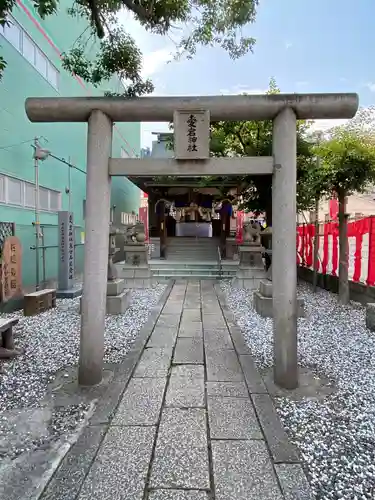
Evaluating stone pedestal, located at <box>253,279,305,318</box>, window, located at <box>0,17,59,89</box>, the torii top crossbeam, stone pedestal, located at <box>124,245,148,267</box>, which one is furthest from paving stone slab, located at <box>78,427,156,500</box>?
stone pedestal, located at <box>124,245,148,267</box>

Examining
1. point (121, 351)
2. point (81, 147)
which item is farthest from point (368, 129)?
point (81, 147)

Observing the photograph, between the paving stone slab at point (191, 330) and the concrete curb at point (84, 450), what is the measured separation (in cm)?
171

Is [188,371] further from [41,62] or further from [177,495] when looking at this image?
[41,62]

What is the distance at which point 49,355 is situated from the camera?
15.3 ft

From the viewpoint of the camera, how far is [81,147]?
1323 cm

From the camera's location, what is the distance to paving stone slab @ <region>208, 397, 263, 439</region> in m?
2.77

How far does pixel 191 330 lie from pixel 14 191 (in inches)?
225

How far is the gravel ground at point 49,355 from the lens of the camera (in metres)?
3.02

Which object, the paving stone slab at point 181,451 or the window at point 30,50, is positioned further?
the window at point 30,50

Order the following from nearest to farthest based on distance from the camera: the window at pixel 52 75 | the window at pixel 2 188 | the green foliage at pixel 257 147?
the window at pixel 2 188 < the green foliage at pixel 257 147 < the window at pixel 52 75

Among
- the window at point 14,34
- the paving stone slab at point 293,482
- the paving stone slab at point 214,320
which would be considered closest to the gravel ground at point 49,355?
the paving stone slab at point 214,320

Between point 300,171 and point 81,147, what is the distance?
8.48 m

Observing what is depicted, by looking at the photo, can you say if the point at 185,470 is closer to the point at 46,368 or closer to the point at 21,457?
the point at 21,457

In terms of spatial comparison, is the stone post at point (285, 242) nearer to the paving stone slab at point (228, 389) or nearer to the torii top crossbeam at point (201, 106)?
the torii top crossbeam at point (201, 106)
